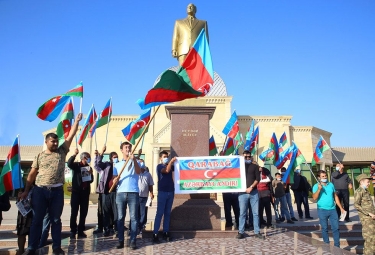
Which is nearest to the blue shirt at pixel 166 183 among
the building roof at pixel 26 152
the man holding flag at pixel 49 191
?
the man holding flag at pixel 49 191

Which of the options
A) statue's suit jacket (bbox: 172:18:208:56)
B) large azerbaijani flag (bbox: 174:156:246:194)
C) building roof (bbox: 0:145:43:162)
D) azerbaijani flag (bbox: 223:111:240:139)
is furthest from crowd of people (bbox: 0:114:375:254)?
building roof (bbox: 0:145:43:162)

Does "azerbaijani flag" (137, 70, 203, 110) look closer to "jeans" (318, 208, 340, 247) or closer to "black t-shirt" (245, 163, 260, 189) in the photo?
"black t-shirt" (245, 163, 260, 189)

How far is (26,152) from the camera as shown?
103 feet

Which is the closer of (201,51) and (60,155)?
(60,155)

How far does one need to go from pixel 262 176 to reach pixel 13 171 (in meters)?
7.08

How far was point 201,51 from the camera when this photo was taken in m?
7.58

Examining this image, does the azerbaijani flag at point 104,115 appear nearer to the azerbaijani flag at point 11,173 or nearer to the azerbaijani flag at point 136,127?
the azerbaijani flag at point 136,127

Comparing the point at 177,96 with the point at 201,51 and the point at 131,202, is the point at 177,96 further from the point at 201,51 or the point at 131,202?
the point at 131,202

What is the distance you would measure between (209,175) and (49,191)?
144 inches

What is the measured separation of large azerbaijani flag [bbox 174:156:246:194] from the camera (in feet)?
24.5

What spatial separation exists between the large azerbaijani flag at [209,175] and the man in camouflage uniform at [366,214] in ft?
8.18

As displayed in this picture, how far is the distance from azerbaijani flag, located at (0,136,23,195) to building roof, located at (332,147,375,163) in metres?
31.6

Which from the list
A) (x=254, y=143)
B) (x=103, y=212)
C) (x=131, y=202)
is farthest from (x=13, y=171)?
(x=254, y=143)

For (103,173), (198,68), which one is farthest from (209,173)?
(103,173)
